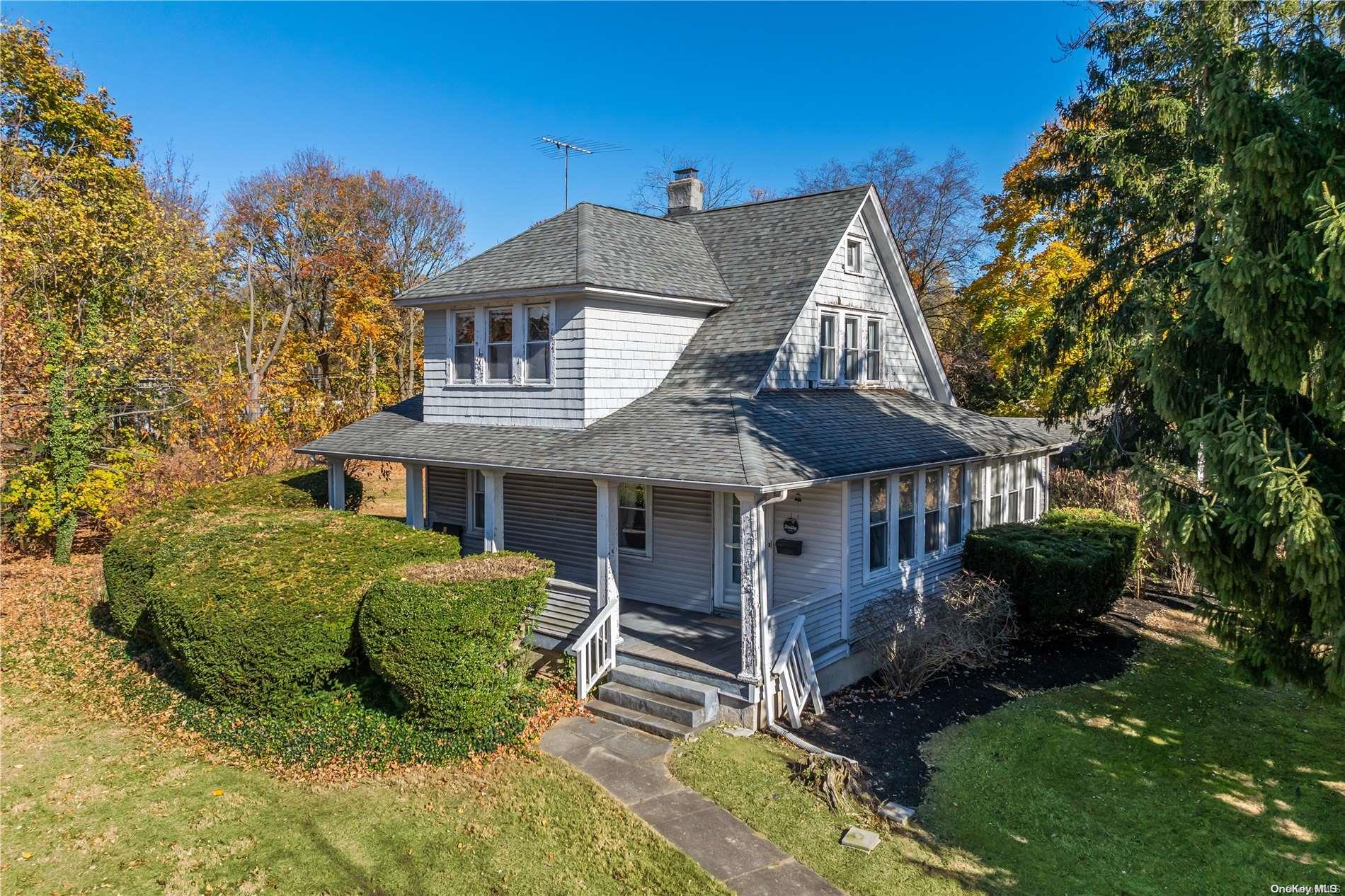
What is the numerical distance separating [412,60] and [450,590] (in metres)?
21.3

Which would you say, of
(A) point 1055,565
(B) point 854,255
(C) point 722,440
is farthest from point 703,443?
(B) point 854,255

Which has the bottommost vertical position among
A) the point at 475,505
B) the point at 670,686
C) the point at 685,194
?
the point at 670,686

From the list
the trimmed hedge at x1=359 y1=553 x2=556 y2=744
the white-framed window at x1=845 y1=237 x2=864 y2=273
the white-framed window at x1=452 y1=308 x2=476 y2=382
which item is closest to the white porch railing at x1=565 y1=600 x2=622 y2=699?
the trimmed hedge at x1=359 y1=553 x2=556 y2=744

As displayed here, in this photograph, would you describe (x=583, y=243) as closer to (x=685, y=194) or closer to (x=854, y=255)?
(x=854, y=255)

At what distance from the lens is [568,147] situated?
Result: 2003 centimetres

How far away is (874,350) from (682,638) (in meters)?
8.24

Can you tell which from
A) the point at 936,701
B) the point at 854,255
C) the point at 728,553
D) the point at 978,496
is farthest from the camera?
the point at 854,255

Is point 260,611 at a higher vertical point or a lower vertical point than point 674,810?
higher

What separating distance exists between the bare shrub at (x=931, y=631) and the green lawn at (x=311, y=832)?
5.10 meters

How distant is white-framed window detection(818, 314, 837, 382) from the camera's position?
1555 cm

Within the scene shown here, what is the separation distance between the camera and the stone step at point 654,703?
32.3ft

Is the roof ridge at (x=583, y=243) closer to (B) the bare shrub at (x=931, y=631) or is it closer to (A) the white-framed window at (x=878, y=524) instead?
(A) the white-framed window at (x=878, y=524)

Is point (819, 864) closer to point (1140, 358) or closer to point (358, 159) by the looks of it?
point (1140, 358)

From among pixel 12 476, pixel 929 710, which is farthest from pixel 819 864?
pixel 12 476
